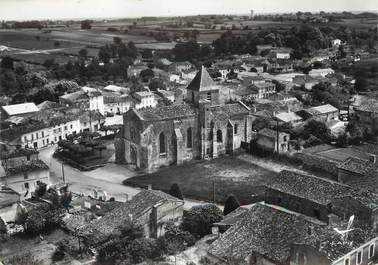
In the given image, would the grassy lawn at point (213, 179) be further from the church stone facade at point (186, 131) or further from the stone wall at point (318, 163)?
the stone wall at point (318, 163)

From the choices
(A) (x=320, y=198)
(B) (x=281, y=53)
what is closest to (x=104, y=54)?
(B) (x=281, y=53)

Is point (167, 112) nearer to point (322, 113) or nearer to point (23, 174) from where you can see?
point (23, 174)

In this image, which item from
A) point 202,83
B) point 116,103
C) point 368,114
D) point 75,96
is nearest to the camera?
point 202,83

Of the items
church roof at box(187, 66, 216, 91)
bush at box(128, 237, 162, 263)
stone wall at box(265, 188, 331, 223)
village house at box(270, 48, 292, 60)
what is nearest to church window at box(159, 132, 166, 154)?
church roof at box(187, 66, 216, 91)

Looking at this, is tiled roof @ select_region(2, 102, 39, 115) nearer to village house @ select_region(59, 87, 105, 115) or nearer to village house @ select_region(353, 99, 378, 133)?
village house @ select_region(59, 87, 105, 115)

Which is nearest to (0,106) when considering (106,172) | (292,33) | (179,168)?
(106,172)

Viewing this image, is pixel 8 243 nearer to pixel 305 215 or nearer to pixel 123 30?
pixel 305 215
